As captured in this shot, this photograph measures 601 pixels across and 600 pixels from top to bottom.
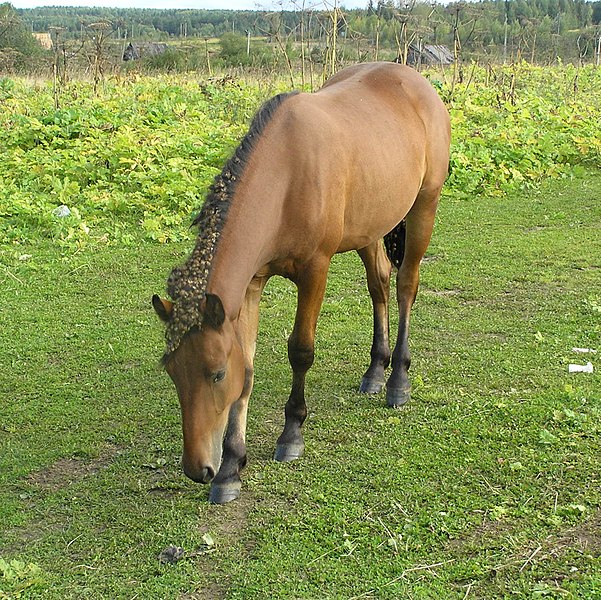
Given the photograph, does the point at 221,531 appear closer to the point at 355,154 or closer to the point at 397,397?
the point at 397,397

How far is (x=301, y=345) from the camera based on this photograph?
4.11 metres

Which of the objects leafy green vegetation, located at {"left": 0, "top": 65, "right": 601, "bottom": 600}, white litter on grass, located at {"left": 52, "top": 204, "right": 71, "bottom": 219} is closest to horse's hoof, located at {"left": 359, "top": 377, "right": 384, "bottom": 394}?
leafy green vegetation, located at {"left": 0, "top": 65, "right": 601, "bottom": 600}

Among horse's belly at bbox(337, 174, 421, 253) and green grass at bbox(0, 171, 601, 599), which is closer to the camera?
green grass at bbox(0, 171, 601, 599)

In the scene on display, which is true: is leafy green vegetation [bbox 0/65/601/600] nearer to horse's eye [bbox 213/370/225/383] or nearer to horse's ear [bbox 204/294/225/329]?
Result: horse's eye [bbox 213/370/225/383]

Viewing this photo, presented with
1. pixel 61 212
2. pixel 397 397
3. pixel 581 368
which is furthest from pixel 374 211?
pixel 61 212

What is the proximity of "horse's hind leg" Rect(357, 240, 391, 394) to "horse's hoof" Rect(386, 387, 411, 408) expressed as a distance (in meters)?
0.23

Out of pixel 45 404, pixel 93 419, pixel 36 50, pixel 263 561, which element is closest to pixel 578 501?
pixel 263 561

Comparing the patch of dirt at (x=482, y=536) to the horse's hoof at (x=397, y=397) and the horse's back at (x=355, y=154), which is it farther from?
the horse's back at (x=355, y=154)

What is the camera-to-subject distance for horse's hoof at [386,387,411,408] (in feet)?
15.6

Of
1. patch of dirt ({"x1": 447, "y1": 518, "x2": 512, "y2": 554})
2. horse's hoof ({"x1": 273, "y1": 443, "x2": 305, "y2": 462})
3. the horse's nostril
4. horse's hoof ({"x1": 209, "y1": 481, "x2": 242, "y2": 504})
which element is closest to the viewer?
the horse's nostril

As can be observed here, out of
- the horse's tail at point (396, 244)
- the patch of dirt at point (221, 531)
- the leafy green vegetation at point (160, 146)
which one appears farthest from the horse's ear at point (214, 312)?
the leafy green vegetation at point (160, 146)

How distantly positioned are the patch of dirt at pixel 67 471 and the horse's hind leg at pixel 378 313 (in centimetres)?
171

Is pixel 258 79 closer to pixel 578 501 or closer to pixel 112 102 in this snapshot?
pixel 112 102

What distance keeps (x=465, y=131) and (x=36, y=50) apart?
26.8 m
